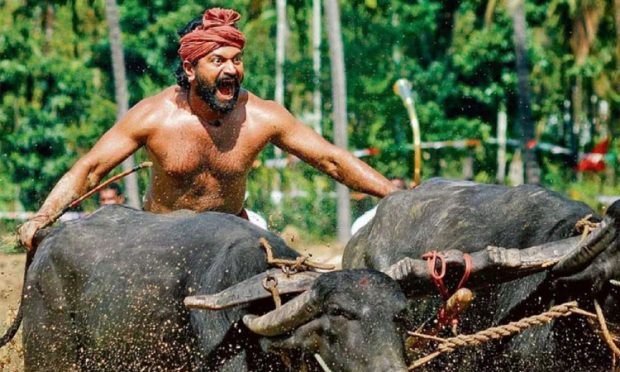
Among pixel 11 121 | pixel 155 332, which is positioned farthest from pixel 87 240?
pixel 11 121

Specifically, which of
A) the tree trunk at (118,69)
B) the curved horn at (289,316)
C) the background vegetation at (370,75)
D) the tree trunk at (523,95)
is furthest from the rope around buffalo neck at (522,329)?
the tree trunk at (523,95)

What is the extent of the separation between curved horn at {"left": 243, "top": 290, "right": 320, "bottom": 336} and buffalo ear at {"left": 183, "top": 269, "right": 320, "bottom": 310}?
4.1 inches

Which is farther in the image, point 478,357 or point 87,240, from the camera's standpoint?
point 87,240

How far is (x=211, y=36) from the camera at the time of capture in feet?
25.1

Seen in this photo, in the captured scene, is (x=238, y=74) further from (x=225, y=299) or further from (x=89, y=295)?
(x=225, y=299)

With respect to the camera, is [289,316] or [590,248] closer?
[289,316]

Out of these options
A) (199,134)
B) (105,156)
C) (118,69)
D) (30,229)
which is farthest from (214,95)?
(118,69)

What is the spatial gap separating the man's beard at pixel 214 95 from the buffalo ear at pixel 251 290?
175cm

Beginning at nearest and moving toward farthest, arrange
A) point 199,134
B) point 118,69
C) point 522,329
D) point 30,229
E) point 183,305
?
point 522,329, point 183,305, point 30,229, point 199,134, point 118,69

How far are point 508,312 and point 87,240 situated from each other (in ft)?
6.94

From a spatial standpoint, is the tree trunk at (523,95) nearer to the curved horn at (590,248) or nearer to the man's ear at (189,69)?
the man's ear at (189,69)

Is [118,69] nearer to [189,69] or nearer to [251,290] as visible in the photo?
[189,69]

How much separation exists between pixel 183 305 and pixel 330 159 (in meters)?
1.87

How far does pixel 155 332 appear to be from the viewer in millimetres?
6863
